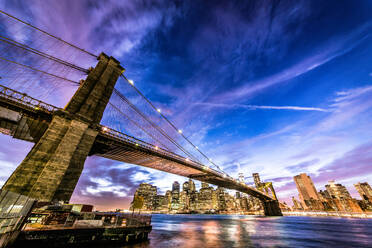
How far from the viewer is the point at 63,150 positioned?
13188 millimetres

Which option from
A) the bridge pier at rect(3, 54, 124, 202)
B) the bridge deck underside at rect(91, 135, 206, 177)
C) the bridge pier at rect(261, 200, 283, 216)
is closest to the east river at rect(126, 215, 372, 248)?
the bridge pier at rect(3, 54, 124, 202)

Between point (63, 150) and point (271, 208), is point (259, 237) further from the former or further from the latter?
point (271, 208)

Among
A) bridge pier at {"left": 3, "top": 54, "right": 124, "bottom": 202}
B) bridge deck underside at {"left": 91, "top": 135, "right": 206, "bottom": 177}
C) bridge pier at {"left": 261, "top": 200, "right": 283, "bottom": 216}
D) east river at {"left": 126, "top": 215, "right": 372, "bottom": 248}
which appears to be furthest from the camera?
bridge pier at {"left": 261, "top": 200, "right": 283, "bottom": 216}

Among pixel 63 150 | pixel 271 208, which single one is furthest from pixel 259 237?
pixel 271 208

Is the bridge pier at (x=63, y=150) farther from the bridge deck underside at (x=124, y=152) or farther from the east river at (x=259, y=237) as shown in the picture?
the east river at (x=259, y=237)

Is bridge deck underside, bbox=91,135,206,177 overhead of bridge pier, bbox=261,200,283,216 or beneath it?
overhead

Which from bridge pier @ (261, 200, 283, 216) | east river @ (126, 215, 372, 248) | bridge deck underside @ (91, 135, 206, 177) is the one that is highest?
bridge deck underside @ (91, 135, 206, 177)

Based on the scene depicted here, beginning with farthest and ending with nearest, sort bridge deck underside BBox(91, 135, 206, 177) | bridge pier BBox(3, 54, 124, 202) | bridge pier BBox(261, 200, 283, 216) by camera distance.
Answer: bridge pier BBox(261, 200, 283, 216) → bridge deck underside BBox(91, 135, 206, 177) → bridge pier BBox(3, 54, 124, 202)

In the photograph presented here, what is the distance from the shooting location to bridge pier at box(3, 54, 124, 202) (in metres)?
11.2

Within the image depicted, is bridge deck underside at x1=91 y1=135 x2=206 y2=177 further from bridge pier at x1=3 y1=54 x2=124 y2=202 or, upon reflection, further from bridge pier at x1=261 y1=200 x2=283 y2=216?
bridge pier at x1=261 y1=200 x2=283 y2=216

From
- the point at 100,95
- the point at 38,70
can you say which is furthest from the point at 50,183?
the point at 38,70

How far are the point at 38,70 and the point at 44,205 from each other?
1605 centimetres

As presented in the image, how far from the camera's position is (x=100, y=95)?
18203 millimetres

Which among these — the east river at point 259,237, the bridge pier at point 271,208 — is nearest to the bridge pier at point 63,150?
the east river at point 259,237
